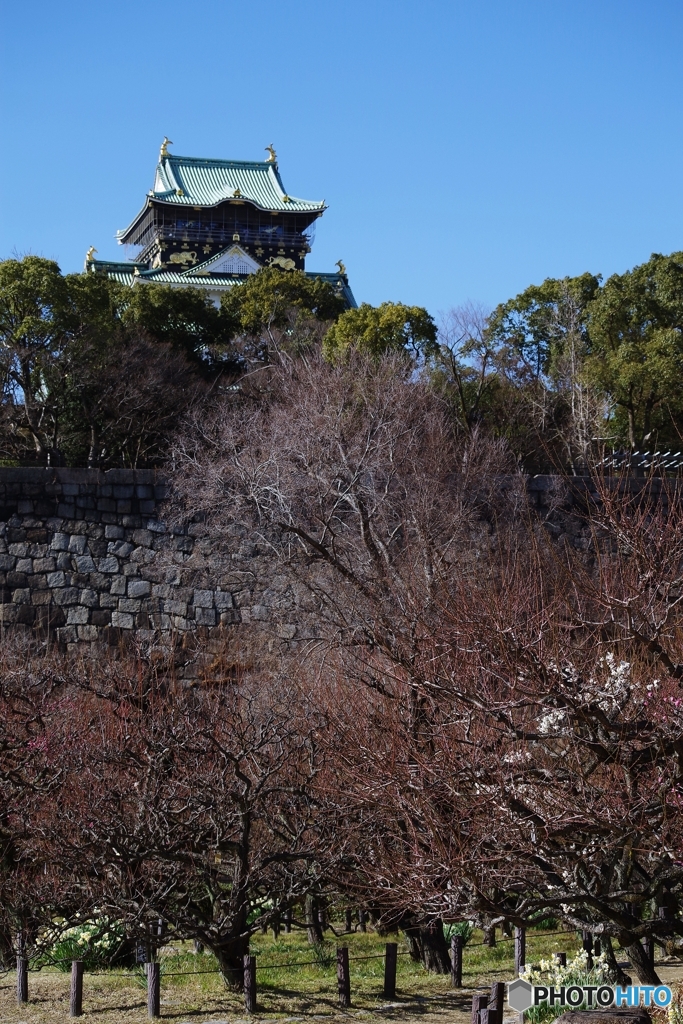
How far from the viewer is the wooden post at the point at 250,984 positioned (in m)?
8.22

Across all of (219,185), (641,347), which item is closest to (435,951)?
(641,347)

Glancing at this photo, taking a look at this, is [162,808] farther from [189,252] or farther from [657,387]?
[189,252]

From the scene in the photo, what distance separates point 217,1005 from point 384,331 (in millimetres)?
15290

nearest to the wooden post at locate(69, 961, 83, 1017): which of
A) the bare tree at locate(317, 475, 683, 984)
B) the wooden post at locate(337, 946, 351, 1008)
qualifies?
the wooden post at locate(337, 946, 351, 1008)

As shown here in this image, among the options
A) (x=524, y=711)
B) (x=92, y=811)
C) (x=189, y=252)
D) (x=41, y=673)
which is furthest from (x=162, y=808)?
(x=189, y=252)

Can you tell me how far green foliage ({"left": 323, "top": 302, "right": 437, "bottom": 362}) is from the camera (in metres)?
21.7

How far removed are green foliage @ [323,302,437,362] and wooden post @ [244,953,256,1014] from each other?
14155 mm

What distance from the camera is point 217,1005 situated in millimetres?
8539

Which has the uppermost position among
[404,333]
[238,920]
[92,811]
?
[404,333]

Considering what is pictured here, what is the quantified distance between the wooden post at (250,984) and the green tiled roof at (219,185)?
104 ft

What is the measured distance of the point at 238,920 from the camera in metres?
8.59

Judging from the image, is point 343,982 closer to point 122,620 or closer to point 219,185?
point 122,620

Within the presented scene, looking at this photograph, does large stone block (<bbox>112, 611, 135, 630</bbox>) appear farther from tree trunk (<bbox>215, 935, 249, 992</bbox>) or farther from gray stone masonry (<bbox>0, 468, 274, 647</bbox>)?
tree trunk (<bbox>215, 935, 249, 992</bbox>)

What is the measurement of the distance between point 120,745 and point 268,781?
120 cm
